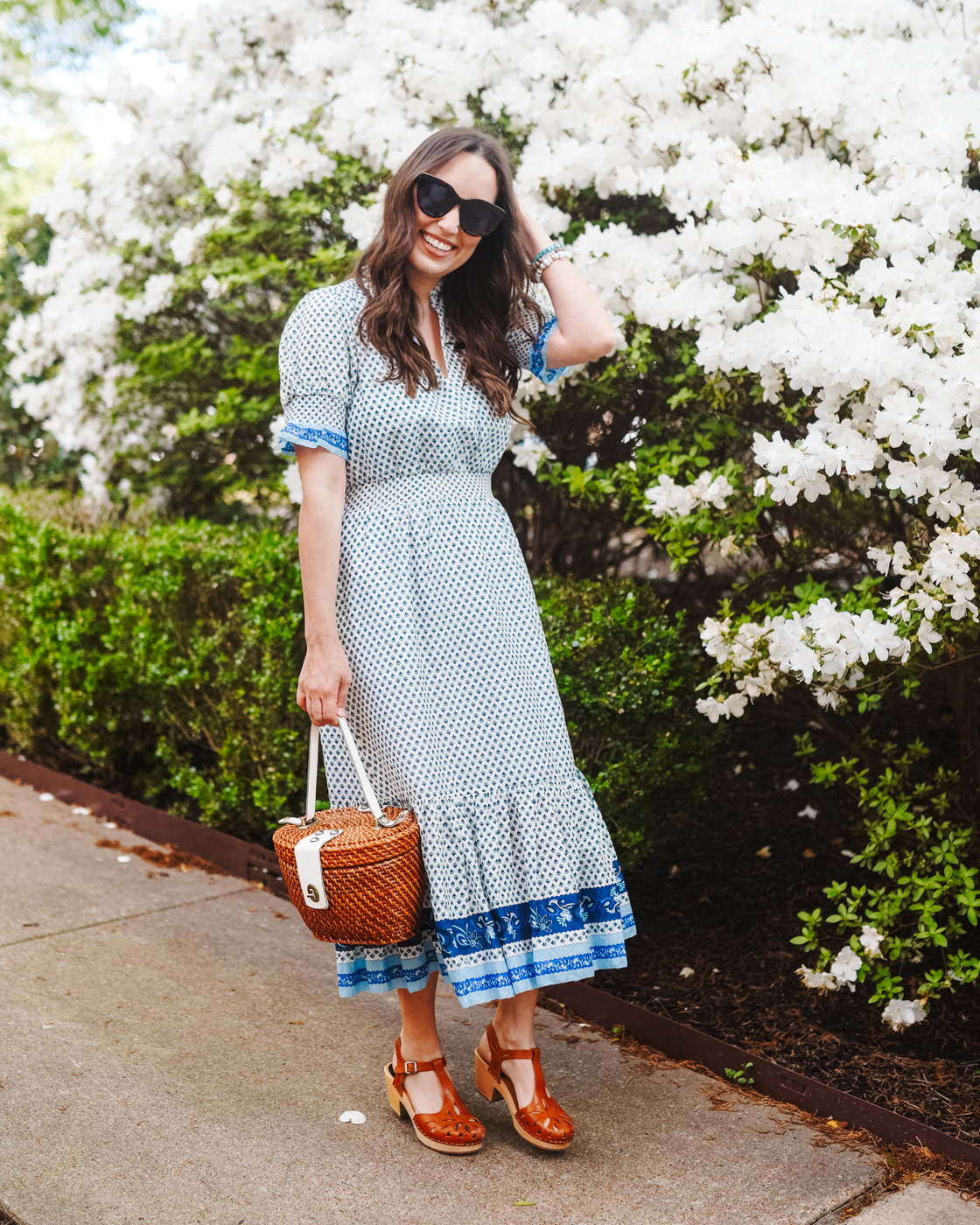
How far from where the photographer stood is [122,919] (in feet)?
11.8

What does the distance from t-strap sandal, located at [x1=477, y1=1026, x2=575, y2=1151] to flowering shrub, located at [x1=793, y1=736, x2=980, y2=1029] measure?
2.37 feet

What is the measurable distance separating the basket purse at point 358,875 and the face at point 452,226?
1015mm

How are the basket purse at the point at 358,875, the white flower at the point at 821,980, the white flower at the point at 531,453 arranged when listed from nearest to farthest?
the basket purse at the point at 358,875
the white flower at the point at 821,980
the white flower at the point at 531,453

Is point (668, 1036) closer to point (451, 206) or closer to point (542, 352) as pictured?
point (542, 352)

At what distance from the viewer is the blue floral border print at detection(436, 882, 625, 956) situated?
2211mm

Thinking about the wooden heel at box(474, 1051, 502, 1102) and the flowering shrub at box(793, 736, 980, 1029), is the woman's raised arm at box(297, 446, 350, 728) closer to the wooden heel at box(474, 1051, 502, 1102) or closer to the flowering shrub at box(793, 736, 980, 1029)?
the wooden heel at box(474, 1051, 502, 1102)

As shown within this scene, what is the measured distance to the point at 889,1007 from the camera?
2781 millimetres

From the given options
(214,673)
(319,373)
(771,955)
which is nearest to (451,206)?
(319,373)

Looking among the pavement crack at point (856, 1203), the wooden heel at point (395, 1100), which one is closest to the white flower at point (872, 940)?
the pavement crack at point (856, 1203)

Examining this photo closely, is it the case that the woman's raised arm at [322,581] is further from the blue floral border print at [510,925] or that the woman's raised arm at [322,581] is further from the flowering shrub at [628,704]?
the flowering shrub at [628,704]

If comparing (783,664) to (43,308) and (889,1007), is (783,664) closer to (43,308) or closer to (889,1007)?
(889,1007)

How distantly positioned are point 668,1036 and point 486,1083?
0.59 m

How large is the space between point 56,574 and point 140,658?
0.82m

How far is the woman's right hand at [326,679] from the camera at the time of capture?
2.25 meters
